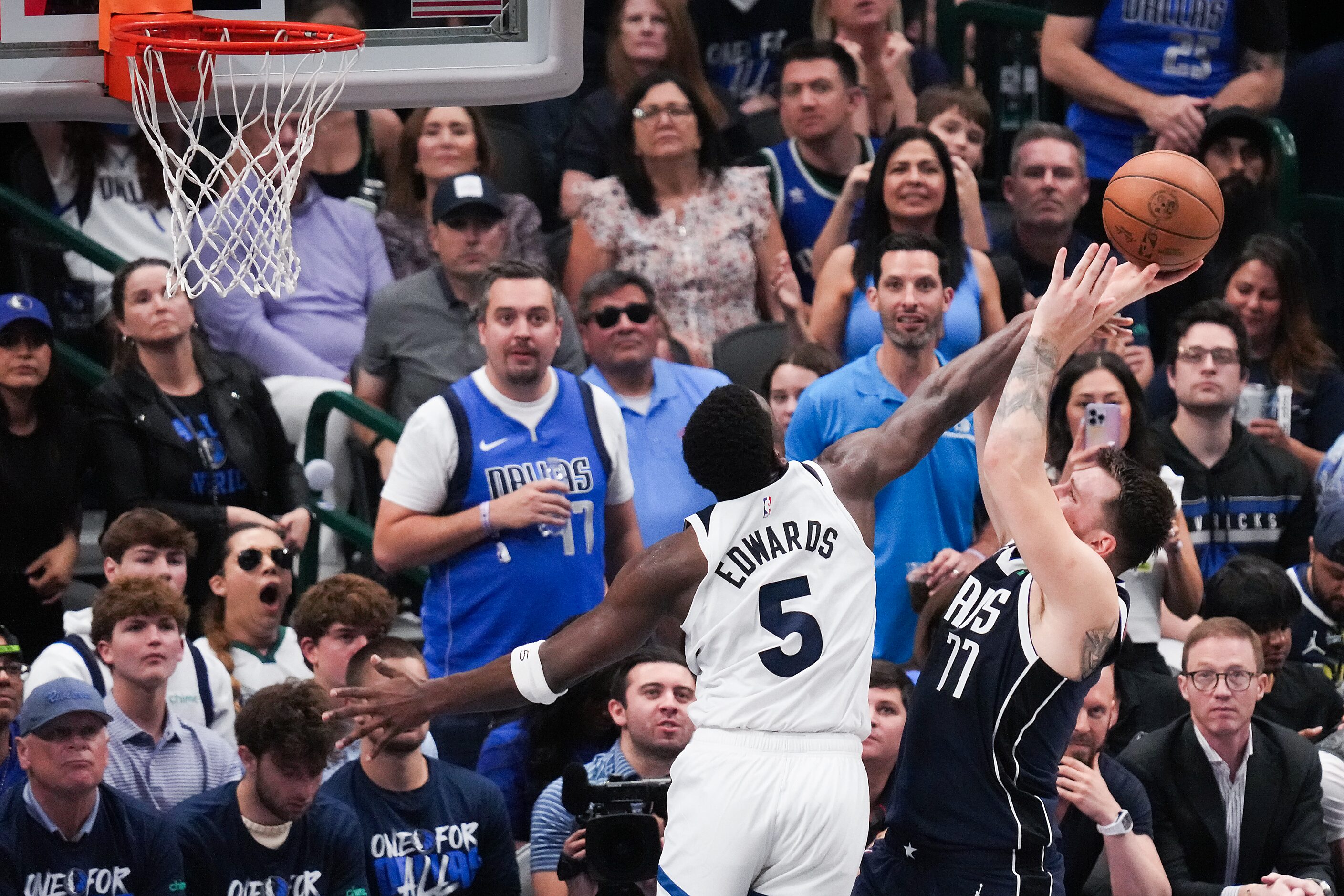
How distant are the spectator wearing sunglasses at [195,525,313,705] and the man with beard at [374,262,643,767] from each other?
0.49 metres

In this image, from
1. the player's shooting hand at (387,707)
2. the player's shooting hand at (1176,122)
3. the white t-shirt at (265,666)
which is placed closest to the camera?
the player's shooting hand at (387,707)

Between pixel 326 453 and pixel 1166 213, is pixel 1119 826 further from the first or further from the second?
pixel 326 453

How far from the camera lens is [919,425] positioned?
5719mm

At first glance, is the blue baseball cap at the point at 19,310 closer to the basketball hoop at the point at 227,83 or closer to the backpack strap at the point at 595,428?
the basketball hoop at the point at 227,83

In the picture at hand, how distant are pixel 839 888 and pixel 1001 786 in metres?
0.54

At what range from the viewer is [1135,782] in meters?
6.57

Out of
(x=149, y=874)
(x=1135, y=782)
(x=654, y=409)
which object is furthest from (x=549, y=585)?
(x=1135, y=782)

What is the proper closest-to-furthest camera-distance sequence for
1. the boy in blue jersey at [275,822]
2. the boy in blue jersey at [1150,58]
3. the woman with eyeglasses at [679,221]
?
1. the boy in blue jersey at [275,822]
2. the woman with eyeglasses at [679,221]
3. the boy in blue jersey at [1150,58]

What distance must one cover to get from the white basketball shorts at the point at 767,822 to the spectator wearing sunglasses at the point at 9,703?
2.46m

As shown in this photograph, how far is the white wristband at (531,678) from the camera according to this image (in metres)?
5.48

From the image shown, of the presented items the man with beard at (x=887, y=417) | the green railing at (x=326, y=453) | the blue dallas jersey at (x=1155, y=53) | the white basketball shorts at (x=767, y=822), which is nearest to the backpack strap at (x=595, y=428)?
the man with beard at (x=887, y=417)

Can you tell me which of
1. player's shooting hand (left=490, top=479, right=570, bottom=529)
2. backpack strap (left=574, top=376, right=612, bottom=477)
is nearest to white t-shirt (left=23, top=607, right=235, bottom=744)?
player's shooting hand (left=490, top=479, right=570, bottom=529)

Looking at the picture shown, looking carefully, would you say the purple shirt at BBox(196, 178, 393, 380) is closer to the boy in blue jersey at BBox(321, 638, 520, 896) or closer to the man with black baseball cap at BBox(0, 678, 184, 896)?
the boy in blue jersey at BBox(321, 638, 520, 896)

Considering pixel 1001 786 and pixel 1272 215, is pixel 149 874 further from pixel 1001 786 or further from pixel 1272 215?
pixel 1272 215
